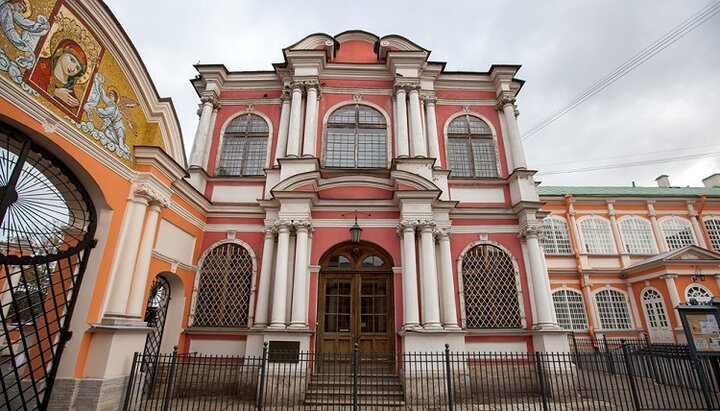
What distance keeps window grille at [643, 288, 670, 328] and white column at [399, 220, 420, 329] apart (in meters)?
16.8

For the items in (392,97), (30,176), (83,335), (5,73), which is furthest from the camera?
(392,97)

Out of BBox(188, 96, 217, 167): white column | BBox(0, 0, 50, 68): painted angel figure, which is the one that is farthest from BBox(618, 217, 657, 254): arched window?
BBox(0, 0, 50, 68): painted angel figure

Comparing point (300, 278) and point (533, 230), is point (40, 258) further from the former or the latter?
point (533, 230)

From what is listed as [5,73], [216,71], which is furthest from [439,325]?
[216,71]

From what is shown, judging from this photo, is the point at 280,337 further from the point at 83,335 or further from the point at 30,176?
the point at 30,176

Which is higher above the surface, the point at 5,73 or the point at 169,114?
the point at 169,114

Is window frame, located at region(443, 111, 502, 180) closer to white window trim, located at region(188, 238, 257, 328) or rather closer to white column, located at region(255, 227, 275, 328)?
white column, located at region(255, 227, 275, 328)

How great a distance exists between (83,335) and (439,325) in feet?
24.9

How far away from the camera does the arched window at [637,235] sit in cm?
2091

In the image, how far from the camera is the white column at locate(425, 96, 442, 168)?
12.0 metres

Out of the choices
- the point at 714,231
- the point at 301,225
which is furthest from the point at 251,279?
the point at 714,231

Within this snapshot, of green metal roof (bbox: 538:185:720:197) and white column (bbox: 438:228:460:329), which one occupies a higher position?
green metal roof (bbox: 538:185:720:197)

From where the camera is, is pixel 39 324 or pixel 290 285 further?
pixel 290 285

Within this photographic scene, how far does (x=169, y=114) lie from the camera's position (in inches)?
343
